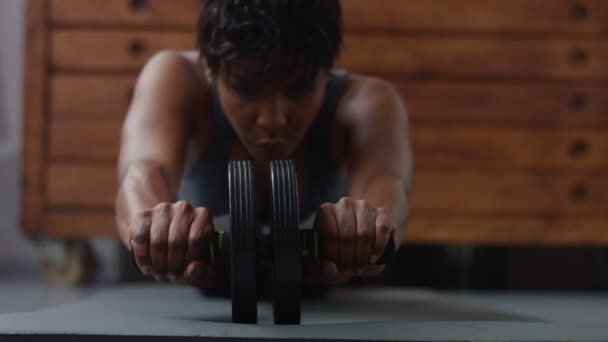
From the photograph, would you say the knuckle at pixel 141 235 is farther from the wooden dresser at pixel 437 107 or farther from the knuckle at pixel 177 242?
the wooden dresser at pixel 437 107

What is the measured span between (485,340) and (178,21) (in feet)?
3.91

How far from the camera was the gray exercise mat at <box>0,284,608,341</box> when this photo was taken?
652 mm

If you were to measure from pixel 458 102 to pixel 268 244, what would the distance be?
1050 millimetres

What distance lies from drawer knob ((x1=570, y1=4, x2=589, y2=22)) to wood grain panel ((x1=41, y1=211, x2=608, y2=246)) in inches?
18.2

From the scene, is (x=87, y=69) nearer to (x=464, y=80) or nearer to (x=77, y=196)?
(x=77, y=196)

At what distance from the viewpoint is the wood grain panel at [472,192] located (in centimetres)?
165

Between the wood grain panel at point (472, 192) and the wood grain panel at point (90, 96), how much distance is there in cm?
13

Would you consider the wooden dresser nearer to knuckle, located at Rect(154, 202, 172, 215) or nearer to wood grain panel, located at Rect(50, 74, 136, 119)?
wood grain panel, located at Rect(50, 74, 136, 119)

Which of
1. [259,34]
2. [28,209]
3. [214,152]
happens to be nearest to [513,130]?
[214,152]

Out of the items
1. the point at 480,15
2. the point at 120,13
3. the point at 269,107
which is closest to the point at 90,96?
the point at 120,13

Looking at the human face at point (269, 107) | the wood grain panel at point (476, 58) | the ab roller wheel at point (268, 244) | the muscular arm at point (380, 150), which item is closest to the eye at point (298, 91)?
the human face at point (269, 107)

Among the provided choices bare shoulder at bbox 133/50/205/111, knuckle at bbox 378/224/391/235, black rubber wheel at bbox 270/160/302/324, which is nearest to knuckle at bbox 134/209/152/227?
black rubber wheel at bbox 270/160/302/324

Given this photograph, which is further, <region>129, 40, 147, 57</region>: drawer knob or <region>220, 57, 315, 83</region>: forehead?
<region>129, 40, 147, 57</region>: drawer knob

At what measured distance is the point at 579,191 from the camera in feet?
5.52
